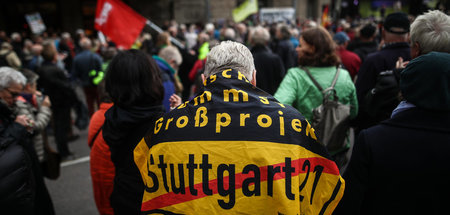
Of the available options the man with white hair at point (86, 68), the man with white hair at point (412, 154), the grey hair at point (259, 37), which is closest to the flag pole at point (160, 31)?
the man with white hair at point (86, 68)

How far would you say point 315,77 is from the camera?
2.86 m

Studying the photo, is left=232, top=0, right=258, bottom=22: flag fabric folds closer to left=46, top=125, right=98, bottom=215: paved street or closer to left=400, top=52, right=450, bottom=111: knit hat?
left=46, top=125, right=98, bottom=215: paved street

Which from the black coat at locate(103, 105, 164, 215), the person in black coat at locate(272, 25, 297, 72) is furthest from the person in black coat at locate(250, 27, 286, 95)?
the black coat at locate(103, 105, 164, 215)

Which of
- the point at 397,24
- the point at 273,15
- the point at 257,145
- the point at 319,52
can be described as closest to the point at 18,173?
the point at 257,145

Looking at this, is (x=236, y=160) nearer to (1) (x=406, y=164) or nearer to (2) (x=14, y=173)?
(1) (x=406, y=164)

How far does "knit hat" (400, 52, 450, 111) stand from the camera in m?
1.51

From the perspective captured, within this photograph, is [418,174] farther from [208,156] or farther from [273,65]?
[273,65]

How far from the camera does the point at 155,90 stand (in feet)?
7.22

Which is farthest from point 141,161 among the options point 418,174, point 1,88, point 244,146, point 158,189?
point 1,88

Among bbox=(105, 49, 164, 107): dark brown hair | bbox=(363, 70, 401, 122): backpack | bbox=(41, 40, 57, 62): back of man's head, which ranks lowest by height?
bbox=(363, 70, 401, 122): backpack

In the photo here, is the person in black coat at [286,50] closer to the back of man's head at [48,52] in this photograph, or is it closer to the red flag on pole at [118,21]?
the red flag on pole at [118,21]

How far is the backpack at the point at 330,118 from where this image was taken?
2.76 m

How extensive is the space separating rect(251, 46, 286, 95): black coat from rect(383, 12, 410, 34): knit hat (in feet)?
6.07

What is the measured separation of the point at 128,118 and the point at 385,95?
1824mm
